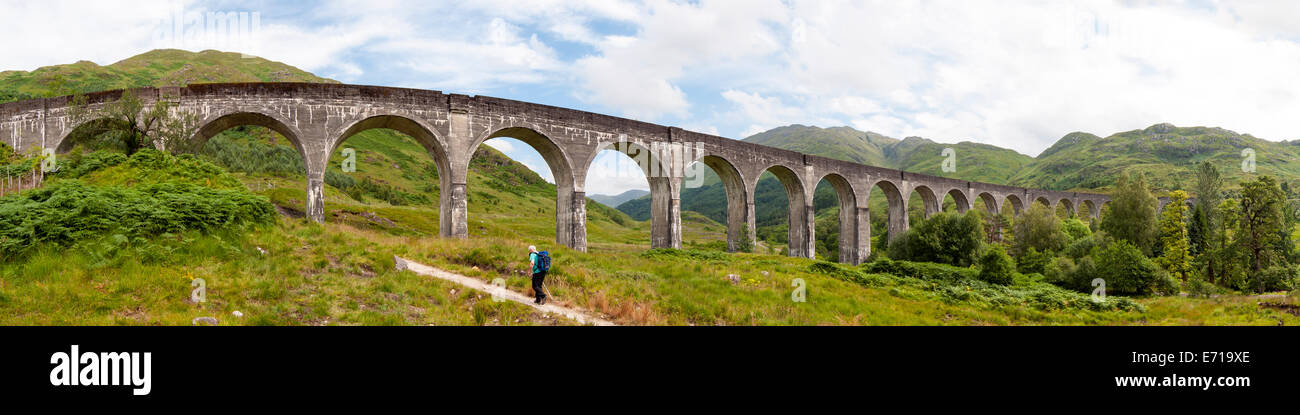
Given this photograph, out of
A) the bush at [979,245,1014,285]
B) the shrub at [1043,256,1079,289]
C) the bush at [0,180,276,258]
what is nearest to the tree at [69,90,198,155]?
the bush at [0,180,276,258]

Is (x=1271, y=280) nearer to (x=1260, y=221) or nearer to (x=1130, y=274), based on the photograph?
(x=1260, y=221)

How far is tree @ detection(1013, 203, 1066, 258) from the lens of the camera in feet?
134

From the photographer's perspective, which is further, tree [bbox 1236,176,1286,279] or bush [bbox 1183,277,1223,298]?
tree [bbox 1236,176,1286,279]

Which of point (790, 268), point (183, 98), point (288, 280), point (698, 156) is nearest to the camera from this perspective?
point (288, 280)

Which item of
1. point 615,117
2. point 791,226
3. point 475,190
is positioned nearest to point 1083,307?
point 791,226

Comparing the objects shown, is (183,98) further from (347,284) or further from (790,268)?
(790,268)

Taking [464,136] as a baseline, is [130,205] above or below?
below

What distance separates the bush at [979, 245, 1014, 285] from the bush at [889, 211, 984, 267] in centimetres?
559

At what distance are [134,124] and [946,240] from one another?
4159 cm

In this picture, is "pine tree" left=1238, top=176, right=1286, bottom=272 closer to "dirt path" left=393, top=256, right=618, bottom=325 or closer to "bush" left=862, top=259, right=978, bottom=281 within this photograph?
"bush" left=862, top=259, right=978, bottom=281

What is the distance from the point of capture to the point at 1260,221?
3638 centimetres

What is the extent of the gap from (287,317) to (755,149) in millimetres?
28444

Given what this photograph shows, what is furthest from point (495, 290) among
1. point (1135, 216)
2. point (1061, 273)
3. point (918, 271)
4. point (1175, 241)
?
point (1175, 241)

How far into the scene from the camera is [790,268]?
23.9 metres
